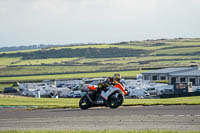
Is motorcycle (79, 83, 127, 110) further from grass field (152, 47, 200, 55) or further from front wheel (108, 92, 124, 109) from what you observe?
grass field (152, 47, 200, 55)

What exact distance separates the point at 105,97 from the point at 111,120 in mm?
4922

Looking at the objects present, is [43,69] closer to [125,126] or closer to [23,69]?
[23,69]

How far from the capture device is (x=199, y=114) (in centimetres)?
1772

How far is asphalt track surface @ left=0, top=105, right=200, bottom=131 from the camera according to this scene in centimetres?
1567

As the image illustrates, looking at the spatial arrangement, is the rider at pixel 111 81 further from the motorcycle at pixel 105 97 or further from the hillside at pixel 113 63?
the hillside at pixel 113 63

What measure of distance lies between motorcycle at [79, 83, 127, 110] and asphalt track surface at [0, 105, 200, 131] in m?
1.78

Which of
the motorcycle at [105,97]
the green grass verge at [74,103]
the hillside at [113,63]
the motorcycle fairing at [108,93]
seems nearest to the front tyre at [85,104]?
the motorcycle at [105,97]

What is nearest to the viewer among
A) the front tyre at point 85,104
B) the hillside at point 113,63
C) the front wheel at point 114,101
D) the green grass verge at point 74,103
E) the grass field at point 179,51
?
the front wheel at point 114,101

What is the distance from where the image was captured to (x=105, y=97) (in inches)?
875

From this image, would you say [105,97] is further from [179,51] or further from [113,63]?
[179,51]

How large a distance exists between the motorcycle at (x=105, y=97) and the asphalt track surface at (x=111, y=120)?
178cm

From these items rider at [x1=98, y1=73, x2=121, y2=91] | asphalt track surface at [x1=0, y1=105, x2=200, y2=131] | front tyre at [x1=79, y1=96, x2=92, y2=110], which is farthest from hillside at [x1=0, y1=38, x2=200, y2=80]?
asphalt track surface at [x1=0, y1=105, x2=200, y2=131]

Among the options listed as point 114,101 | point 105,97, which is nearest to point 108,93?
point 105,97

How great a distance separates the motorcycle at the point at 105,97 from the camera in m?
22.2
